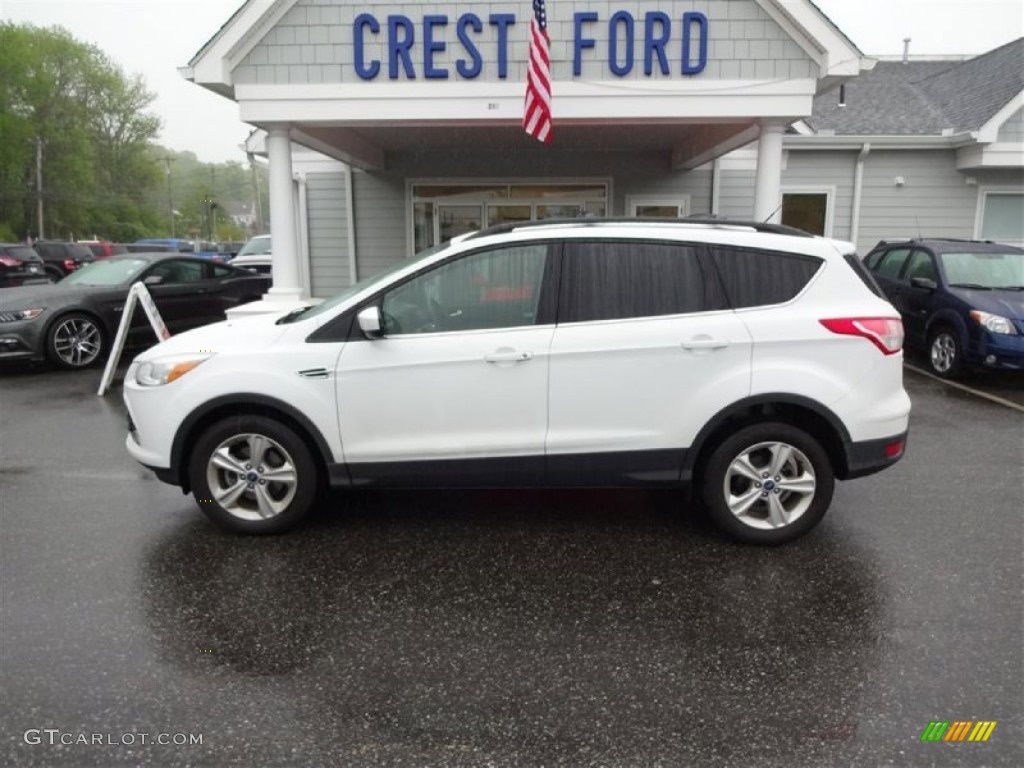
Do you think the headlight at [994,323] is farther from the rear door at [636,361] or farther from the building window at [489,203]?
the building window at [489,203]

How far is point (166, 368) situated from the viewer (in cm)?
440

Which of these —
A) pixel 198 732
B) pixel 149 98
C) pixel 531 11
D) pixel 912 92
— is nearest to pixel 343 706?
pixel 198 732

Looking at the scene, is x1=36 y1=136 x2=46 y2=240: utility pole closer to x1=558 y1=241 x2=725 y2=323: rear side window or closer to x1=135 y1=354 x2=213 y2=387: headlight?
x1=135 y1=354 x2=213 y2=387: headlight

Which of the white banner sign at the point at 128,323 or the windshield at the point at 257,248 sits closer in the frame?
the white banner sign at the point at 128,323

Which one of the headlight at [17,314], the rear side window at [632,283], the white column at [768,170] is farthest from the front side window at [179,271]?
the rear side window at [632,283]

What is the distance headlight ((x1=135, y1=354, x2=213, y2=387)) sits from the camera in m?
4.36

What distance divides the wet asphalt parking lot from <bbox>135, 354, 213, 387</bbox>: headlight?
925 millimetres

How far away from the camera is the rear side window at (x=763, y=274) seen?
431 centimetres

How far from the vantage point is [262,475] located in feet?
14.5

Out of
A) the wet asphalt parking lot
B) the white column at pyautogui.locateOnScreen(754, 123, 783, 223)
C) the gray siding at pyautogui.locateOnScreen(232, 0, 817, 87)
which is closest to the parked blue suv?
the white column at pyautogui.locateOnScreen(754, 123, 783, 223)

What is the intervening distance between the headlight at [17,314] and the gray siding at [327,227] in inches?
227

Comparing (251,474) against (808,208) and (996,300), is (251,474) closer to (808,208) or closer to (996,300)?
(996,300)

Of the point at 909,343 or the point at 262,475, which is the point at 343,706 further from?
the point at 909,343

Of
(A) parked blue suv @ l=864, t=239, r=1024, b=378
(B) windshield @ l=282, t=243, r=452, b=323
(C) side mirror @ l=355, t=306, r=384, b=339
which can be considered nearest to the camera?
(C) side mirror @ l=355, t=306, r=384, b=339
